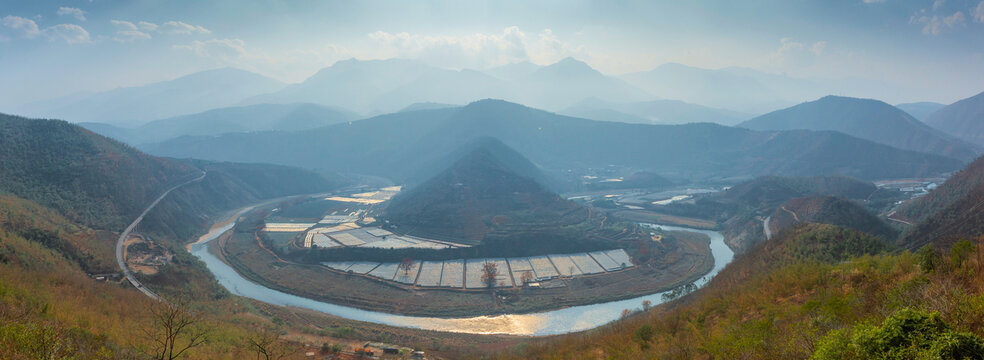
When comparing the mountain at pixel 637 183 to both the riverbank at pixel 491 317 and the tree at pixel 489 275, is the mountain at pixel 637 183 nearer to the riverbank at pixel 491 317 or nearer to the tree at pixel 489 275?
the tree at pixel 489 275

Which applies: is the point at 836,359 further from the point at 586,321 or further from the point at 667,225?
the point at 667,225

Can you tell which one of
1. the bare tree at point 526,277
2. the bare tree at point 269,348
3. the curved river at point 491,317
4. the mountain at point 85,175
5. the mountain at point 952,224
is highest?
the mountain at point 85,175

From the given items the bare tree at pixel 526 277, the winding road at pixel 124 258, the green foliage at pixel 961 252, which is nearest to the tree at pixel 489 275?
the bare tree at pixel 526 277

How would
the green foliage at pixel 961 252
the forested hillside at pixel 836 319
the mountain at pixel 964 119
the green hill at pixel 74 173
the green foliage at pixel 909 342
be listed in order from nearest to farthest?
the green foliage at pixel 909 342 < the forested hillside at pixel 836 319 < the green foliage at pixel 961 252 < the green hill at pixel 74 173 < the mountain at pixel 964 119

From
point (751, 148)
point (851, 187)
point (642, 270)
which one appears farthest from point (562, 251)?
point (751, 148)

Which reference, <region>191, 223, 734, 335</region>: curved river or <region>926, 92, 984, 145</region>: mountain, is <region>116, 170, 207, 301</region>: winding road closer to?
<region>191, 223, 734, 335</region>: curved river

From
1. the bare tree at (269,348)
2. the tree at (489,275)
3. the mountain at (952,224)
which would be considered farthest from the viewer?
the tree at (489,275)

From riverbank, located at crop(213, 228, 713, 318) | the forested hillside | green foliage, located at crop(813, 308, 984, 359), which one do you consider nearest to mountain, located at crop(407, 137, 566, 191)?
riverbank, located at crop(213, 228, 713, 318)
